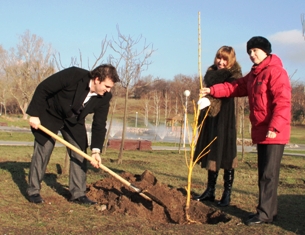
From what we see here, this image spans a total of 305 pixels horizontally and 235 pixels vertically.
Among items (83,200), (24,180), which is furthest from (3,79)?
(83,200)

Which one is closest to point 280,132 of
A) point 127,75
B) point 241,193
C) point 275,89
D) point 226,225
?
point 275,89

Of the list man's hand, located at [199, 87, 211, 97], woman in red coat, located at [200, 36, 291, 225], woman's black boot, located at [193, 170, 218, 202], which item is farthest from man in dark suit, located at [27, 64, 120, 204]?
woman in red coat, located at [200, 36, 291, 225]

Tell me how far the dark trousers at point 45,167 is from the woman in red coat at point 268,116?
2197 millimetres

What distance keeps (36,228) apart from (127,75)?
24.3 ft

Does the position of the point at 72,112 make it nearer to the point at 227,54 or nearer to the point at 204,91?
the point at 204,91

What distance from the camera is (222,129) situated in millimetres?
5086

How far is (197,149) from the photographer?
5336 mm

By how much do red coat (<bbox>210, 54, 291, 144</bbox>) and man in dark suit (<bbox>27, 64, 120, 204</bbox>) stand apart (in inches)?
62.2

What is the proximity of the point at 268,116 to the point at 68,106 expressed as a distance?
2.36 meters

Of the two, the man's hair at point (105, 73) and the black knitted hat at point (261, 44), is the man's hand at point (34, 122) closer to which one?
the man's hair at point (105, 73)

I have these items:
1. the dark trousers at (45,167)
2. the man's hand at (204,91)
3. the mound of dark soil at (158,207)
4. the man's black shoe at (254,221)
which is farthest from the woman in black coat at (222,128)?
the dark trousers at (45,167)

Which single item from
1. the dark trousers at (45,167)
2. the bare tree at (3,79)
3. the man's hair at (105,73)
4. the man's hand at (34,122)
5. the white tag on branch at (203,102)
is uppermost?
the bare tree at (3,79)

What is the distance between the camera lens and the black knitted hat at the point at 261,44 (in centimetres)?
417

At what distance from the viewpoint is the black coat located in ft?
16.3
